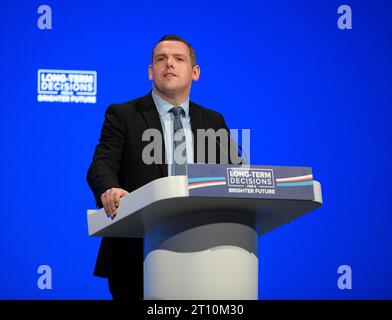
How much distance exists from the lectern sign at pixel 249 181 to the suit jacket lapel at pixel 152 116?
1.67ft

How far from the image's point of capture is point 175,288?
192 cm

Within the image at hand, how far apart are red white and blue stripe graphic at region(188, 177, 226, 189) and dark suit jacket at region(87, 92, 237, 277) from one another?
18.8 inches

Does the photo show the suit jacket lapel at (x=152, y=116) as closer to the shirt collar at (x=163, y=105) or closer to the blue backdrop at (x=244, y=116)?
the shirt collar at (x=163, y=105)

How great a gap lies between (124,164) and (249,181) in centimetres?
64

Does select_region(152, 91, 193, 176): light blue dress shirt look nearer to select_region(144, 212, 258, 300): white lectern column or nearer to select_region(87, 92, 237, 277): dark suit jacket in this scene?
select_region(87, 92, 237, 277): dark suit jacket

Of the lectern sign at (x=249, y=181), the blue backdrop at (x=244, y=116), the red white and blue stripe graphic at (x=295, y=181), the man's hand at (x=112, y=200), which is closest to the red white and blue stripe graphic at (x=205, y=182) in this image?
the lectern sign at (x=249, y=181)

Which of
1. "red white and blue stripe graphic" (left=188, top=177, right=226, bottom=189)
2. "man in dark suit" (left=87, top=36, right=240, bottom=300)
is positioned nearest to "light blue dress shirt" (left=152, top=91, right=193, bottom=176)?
"man in dark suit" (left=87, top=36, right=240, bottom=300)

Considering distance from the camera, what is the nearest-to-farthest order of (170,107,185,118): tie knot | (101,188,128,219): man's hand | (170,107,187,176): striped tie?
1. (101,188,128,219): man's hand
2. (170,107,187,176): striped tie
3. (170,107,185,118): tie knot

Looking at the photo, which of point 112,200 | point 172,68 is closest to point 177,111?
point 172,68

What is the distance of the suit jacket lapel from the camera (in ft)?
7.55

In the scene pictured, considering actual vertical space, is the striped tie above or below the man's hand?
above

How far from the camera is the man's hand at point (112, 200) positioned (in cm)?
201

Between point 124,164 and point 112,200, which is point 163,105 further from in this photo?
point 112,200
